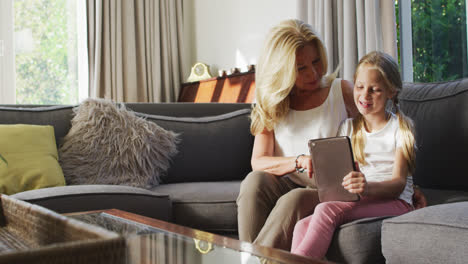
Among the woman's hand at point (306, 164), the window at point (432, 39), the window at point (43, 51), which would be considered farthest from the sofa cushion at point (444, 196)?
the window at point (43, 51)

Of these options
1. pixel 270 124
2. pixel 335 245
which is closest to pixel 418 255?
pixel 335 245

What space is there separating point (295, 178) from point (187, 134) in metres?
A: 0.83

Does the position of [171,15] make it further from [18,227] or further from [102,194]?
[18,227]

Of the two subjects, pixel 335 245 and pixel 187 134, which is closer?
pixel 335 245

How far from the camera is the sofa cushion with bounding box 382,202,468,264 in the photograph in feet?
3.40

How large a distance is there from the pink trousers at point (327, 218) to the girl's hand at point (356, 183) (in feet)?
0.18

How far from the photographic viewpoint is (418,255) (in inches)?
43.0

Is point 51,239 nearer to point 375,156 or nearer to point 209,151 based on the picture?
point 375,156

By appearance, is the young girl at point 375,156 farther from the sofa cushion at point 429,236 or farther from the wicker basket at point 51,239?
the wicker basket at point 51,239

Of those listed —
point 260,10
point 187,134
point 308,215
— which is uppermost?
point 260,10

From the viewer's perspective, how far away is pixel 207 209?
1.81m

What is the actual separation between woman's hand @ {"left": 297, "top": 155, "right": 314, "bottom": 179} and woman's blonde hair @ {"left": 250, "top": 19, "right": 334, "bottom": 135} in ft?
0.72

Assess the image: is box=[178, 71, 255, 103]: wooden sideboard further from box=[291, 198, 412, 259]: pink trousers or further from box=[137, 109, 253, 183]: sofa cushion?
box=[291, 198, 412, 259]: pink trousers

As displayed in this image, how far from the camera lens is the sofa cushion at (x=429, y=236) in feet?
3.40
